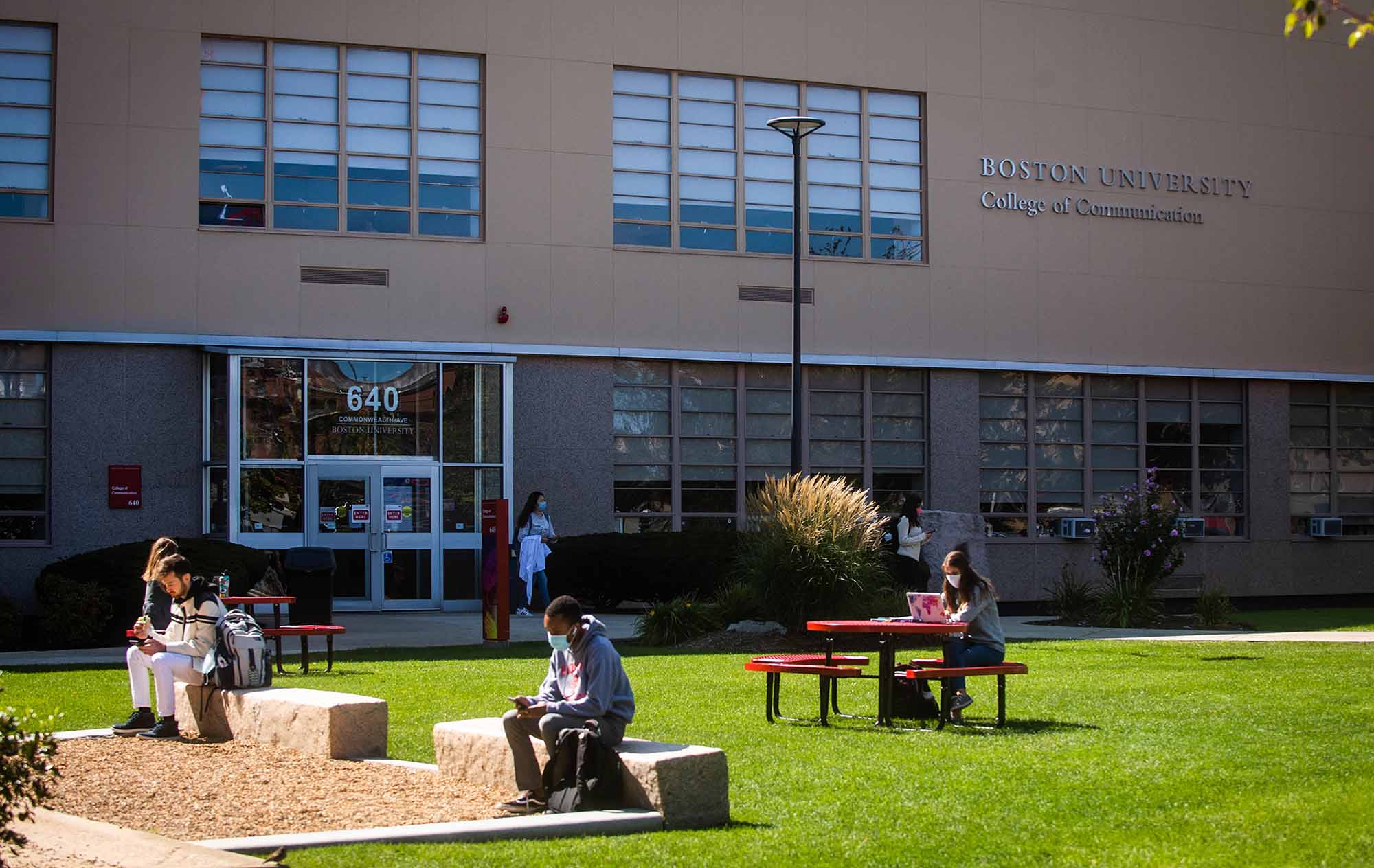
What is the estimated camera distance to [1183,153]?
30.9m

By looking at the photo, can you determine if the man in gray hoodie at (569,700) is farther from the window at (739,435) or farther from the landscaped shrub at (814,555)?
the window at (739,435)

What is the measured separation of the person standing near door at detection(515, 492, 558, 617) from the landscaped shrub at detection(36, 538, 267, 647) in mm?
4269

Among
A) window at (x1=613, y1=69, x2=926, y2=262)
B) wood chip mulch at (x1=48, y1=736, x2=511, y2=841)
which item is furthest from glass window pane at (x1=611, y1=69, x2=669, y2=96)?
wood chip mulch at (x1=48, y1=736, x2=511, y2=841)

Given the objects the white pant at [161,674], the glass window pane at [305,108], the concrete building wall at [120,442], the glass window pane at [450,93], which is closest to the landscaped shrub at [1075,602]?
the glass window pane at [450,93]

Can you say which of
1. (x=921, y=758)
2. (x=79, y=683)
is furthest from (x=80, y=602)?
(x=921, y=758)

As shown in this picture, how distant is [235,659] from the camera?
1118 cm

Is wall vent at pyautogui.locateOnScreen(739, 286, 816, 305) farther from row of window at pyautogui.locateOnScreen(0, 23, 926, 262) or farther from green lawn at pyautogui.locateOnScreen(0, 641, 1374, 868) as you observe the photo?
green lawn at pyautogui.locateOnScreen(0, 641, 1374, 868)

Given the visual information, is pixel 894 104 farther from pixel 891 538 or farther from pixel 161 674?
pixel 161 674

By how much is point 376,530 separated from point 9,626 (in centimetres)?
663

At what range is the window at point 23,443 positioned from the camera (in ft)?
78.2

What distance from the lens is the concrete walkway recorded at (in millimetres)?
17891

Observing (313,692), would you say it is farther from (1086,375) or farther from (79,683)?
(1086,375)

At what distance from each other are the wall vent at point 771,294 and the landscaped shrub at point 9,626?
42.4ft

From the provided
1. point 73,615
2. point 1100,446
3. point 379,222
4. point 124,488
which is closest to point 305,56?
point 379,222
